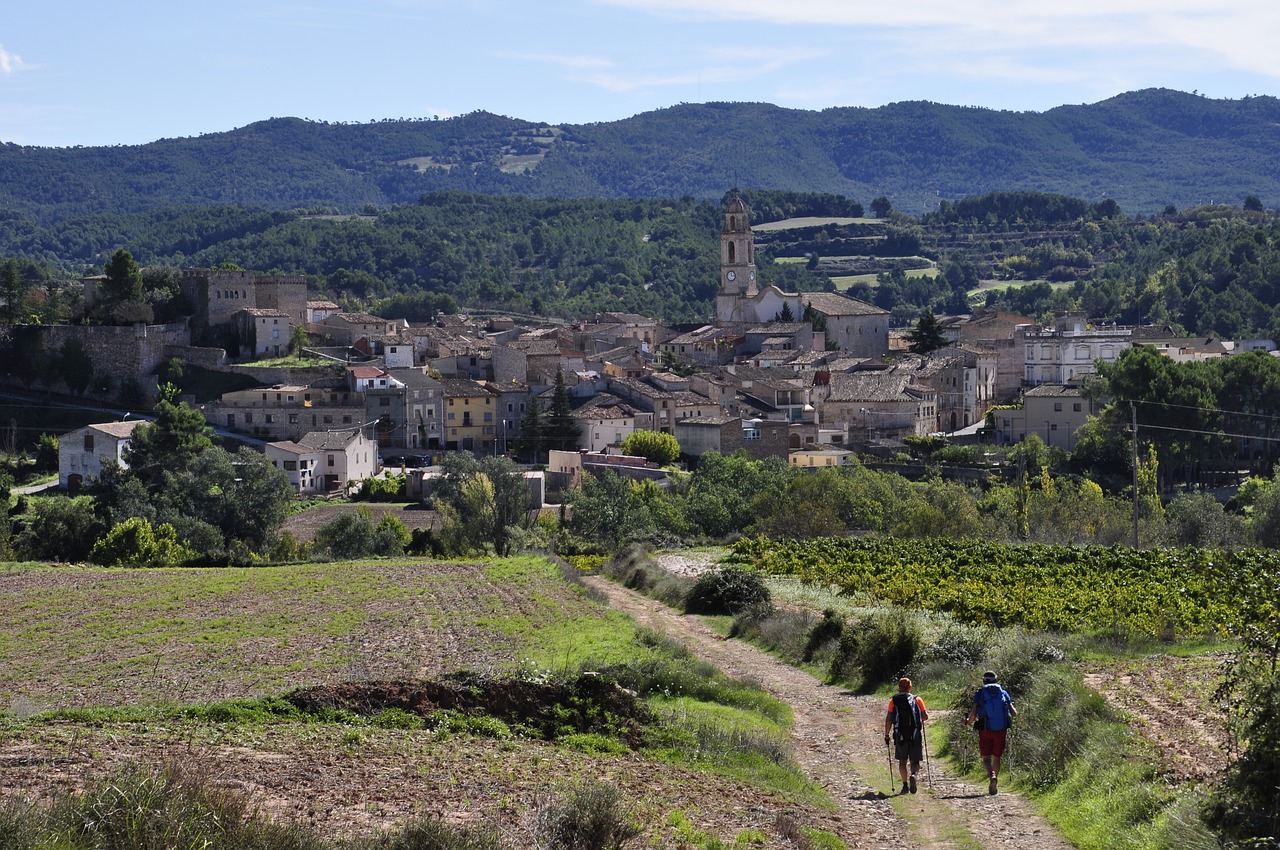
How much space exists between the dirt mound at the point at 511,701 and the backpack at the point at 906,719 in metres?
2.33

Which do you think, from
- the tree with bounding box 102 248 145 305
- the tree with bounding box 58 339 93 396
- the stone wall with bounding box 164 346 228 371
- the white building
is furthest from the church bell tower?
the tree with bounding box 58 339 93 396

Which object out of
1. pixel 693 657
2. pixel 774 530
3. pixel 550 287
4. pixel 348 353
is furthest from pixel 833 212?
pixel 693 657

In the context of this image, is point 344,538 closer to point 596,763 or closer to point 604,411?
point 604,411

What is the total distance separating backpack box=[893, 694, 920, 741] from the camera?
1445cm

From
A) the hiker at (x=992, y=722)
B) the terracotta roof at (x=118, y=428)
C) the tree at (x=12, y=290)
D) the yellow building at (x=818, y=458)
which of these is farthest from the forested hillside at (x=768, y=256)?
the hiker at (x=992, y=722)

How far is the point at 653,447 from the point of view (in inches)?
2346

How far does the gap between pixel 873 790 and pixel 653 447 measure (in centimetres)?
4494

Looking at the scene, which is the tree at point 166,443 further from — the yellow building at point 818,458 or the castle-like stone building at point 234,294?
the yellow building at point 818,458

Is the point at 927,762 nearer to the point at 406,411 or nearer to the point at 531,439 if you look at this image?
the point at 531,439

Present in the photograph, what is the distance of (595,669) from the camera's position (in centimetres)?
1841

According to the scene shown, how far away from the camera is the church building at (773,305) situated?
83913 mm

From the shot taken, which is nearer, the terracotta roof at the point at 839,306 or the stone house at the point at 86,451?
the stone house at the point at 86,451

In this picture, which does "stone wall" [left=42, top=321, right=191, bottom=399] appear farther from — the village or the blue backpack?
the blue backpack

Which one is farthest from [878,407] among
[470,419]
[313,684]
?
[313,684]
